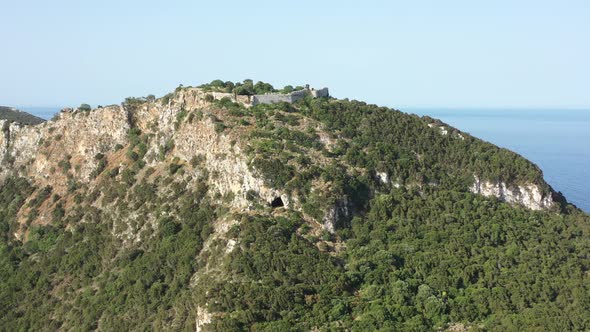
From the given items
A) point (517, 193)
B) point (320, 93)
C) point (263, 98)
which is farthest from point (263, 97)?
point (517, 193)

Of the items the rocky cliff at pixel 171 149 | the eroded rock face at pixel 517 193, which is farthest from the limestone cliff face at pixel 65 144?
the eroded rock face at pixel 517 193

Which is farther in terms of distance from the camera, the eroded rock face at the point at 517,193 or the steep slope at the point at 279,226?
the eroded rock face at the point at 517,193

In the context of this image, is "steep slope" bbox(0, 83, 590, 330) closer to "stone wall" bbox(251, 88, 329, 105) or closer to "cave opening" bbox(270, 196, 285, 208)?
"cave opening" bbox(270, 196, 285, 208)

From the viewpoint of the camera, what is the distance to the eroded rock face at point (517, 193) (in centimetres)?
6531

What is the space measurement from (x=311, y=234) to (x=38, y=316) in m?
28.8

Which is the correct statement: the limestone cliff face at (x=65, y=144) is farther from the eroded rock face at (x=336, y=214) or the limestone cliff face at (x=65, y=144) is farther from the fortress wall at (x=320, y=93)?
the eroded rock face at (x=336, y=214)

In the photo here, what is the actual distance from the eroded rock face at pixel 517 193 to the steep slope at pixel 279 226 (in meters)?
0.15

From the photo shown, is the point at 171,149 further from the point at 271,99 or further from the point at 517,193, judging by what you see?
the point at 517,193

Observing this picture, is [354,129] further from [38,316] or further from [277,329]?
[38,316]

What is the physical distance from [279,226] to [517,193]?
27.4 m

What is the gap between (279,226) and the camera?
56.0 m

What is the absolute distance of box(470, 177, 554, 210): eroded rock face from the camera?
6531cm

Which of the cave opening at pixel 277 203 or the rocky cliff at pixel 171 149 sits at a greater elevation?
the rocky cliff at pixel 171 149

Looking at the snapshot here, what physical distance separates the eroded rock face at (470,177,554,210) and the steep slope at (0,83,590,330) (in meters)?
0.15
